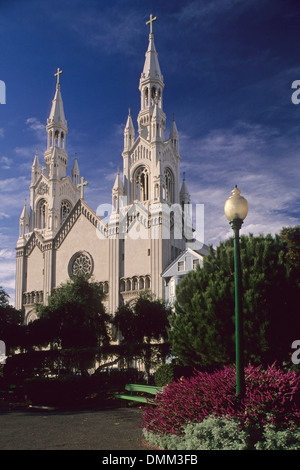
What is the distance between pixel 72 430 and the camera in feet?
46.6

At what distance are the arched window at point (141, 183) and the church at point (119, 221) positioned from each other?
139 mm

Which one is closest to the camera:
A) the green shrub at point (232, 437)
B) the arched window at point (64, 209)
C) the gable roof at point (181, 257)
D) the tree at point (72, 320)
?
the green shrub at point (232, 437)

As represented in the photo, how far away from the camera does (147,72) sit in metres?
65.4

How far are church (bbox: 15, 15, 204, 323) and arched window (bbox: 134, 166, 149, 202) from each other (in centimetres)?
14

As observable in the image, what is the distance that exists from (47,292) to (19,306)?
8850 millimetres

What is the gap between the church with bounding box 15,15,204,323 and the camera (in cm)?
5400

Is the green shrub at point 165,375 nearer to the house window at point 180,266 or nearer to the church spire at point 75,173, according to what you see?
the house window at point 180,266

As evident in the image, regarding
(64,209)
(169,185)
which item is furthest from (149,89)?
(64,209)

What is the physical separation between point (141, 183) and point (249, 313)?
42.0 m

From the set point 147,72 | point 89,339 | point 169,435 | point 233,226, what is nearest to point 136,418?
point 169,435

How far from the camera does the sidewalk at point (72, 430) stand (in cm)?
1185

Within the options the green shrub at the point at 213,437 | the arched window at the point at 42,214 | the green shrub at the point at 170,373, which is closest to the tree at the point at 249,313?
the green shrub at the point at 170,373

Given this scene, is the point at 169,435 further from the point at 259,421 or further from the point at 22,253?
the point at 22,253

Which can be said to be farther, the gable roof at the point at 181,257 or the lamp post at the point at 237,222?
the gable roof at the point at 181,257
